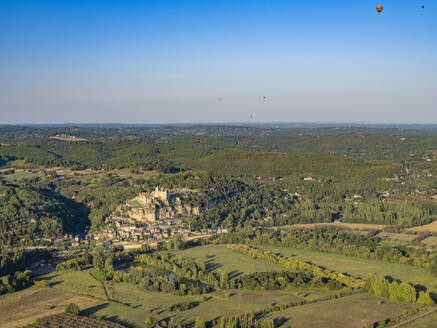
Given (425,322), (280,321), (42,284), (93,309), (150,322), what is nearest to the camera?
(150,322)

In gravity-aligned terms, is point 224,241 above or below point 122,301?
below

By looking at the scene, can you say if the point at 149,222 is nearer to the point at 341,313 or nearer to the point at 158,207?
the point at 158,207

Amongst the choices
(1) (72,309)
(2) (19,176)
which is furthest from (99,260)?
(2) (19,176)

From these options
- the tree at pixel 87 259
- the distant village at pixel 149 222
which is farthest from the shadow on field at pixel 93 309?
the distant village at pixel 149 222

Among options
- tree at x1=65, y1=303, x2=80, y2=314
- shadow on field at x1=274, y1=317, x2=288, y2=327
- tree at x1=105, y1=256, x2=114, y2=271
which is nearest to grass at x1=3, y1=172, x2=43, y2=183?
tree at x1=105, y1=256, x2=114, y2=271

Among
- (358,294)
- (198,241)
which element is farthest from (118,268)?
(358,294)

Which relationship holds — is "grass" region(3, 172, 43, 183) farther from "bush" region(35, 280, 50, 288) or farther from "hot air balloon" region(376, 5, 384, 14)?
"hot air balloon" region(376, 5, 384, 14)

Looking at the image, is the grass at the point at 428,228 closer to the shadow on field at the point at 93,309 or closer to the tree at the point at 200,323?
the tree at the point at 200,323
